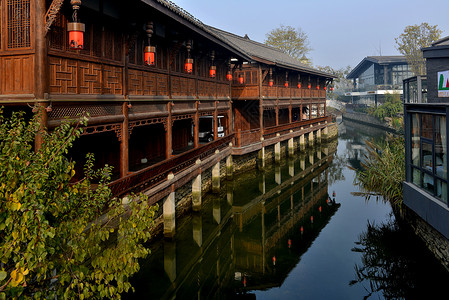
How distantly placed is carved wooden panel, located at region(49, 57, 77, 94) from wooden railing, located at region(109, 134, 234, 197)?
2462mm

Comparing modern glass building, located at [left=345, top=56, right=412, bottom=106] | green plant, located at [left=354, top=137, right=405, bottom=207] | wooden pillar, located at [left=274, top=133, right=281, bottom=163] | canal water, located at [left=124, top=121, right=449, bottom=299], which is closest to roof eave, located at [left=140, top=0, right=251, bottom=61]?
canal water, located at [left=124, top=121, right=449, bottom=299]

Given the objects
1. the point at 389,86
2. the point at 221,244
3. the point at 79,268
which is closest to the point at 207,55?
the point at 221,244

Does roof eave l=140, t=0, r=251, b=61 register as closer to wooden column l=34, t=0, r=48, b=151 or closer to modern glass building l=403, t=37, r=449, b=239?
wooden column l=34, t=0, r=48, b=151

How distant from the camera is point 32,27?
7641mm

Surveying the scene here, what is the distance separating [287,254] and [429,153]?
5.74 m

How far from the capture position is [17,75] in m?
7.81

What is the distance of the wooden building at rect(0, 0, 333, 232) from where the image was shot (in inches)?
305

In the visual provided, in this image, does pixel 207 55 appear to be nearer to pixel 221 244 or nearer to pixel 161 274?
pixel 221 244

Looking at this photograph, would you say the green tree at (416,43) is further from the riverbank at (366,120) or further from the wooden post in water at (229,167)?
the wooden post in water at (229,167)

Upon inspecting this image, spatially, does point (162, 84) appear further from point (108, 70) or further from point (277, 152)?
point (277, 152)

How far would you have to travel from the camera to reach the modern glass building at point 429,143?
29.9 ft

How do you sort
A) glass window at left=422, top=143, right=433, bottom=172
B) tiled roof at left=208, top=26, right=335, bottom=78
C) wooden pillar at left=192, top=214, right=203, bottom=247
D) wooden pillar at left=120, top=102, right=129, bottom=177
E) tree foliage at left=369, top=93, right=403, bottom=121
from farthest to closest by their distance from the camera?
1. tree foliage at left=369, top=93, right=403, bottom=121
2. tiled roof at left=208, top=26, right=335, bottom=78
3. wooden pillar at left=192, top=214, right=203, bottom=247
4. wooden pillar at left=120, top=102, right=129, bottom=177
5. glass window at left=422, top=143, right=433, bottom=172

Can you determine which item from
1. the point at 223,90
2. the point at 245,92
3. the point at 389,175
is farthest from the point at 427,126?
the point at 245,92

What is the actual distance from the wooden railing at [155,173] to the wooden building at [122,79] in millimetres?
39
